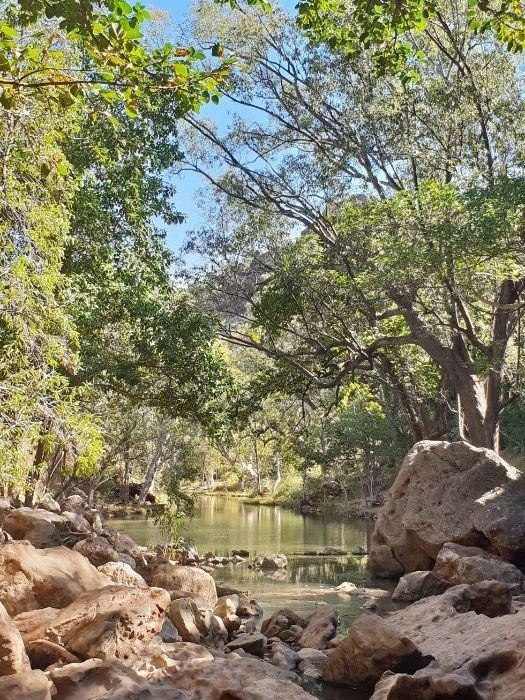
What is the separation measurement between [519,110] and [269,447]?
118ft

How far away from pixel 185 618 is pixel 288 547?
1261 centimetres

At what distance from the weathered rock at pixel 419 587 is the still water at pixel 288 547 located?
0.82 metres

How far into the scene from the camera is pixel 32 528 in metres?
12.3

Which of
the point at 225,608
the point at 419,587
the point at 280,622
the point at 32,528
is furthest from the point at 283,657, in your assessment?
the point at 32,528

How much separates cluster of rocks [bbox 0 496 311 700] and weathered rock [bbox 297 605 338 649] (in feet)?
2.32

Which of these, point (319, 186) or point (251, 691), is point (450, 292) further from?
point (251, 691)

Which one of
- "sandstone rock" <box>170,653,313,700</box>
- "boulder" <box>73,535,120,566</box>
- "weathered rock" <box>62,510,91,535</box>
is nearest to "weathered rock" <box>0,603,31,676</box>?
"sandstone rock" <box>170,653,313,700</box>

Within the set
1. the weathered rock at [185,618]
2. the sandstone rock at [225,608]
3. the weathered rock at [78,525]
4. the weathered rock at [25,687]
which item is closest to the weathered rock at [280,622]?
the sandstone rock at [225,608]

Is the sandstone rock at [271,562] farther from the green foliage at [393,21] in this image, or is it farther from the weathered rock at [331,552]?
the green foliage at [393,21]

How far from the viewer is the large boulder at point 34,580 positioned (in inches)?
303

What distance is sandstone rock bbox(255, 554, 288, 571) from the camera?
56.4ft

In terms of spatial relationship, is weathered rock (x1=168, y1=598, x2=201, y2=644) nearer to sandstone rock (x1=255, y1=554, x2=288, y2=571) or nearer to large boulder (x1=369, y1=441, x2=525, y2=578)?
large boulder (x1=369, y1=441, x2=525, y2=578)

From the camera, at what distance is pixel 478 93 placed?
1474cm

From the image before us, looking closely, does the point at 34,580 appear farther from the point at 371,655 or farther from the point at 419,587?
the point at 419,587
